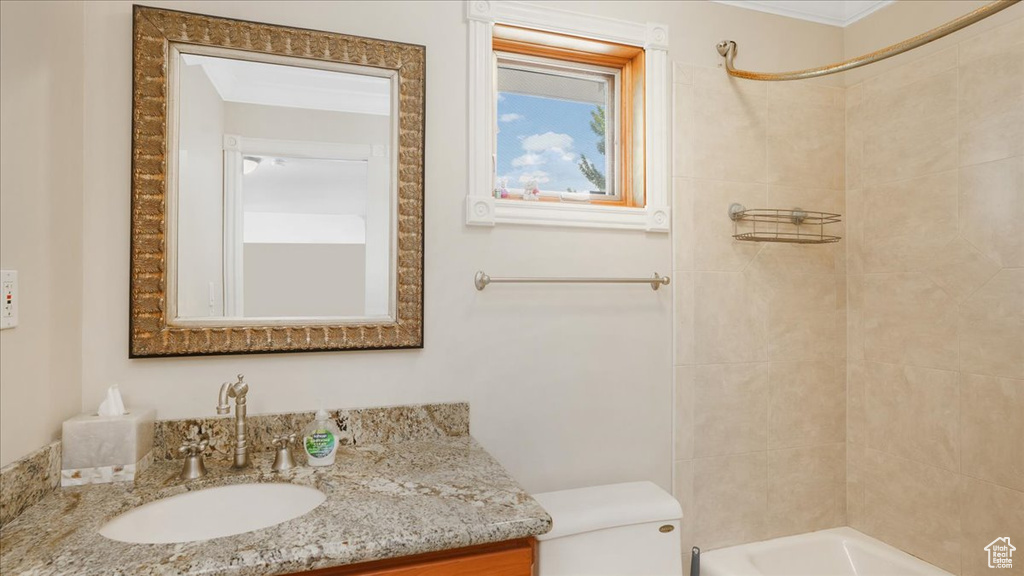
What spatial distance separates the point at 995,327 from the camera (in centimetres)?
164

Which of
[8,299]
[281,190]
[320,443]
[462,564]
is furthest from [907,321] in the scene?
[8,299]

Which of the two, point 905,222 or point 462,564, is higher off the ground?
point 905,222

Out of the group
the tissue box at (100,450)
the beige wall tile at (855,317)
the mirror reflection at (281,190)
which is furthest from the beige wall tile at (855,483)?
the tissue box at (100,450)

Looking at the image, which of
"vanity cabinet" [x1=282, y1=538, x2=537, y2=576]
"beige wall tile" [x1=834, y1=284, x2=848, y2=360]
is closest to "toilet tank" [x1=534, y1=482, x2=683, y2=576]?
"vanity cabinet" [x1=282, y1=538, x2=537, y2=576]

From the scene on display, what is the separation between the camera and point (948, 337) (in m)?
1.76

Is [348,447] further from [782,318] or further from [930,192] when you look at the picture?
[930,192]

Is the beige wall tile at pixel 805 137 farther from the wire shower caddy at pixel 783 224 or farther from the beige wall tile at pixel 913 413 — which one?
the beige wall tile at pixel 913 413

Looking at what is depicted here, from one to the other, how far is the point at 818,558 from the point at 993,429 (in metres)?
0.73

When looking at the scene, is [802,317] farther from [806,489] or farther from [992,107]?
[992,107]

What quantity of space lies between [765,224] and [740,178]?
201 mm

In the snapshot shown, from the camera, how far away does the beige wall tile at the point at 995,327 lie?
1584 millimetres

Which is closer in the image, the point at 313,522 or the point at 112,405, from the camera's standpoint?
the point at 313,522

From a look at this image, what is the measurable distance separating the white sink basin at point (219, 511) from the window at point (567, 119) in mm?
1042

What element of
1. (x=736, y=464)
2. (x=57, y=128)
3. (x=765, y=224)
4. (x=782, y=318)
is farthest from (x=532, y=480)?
(x=57, y=128)
